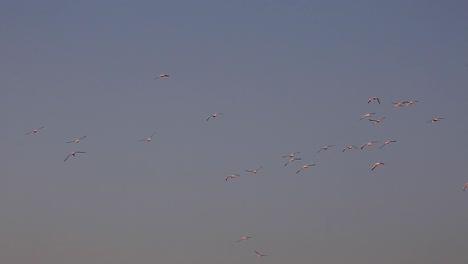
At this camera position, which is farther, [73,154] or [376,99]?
[73,154]

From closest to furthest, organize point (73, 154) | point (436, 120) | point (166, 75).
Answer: point (166, 75), point (436, 120), point (73, 154)

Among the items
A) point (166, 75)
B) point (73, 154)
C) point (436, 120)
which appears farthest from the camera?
point (73, 154)

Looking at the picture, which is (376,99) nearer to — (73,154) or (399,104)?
(399,104)

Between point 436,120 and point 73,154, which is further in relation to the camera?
point 73,154

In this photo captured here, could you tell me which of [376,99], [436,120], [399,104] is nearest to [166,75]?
[376,99]

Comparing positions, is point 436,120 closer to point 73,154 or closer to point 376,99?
point 376,99

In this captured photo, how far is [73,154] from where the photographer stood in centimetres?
3819

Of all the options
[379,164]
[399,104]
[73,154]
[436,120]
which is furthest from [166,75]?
[436,120]

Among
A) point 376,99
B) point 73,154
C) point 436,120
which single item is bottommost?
point 73,154

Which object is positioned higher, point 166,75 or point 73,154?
point 166,75

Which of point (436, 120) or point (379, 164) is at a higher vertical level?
point (436, 120)

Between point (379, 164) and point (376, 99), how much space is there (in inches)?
440

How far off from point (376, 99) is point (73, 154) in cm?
4132

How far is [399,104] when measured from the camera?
33750mm
